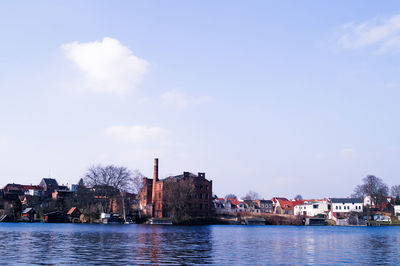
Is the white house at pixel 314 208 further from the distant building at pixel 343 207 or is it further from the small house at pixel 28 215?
the small house at pixel 28 215

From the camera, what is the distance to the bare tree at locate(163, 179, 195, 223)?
11325 centimetres

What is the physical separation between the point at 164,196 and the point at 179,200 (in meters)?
9.50

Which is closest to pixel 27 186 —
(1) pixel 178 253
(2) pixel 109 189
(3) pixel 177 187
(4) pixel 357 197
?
(2) pixel 109 189

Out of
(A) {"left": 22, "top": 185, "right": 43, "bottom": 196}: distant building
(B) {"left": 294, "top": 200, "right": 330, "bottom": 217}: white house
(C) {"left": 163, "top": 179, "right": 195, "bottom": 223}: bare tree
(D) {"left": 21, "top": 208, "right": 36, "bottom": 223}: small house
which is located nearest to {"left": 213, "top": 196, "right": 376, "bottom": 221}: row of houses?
(B) {"left": 294, "top": 200, "right": 330, "bottom": 217}: white house

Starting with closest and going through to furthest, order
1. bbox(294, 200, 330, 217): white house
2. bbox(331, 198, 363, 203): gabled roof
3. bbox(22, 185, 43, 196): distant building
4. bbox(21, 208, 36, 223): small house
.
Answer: bbox(21, 208, 36, 223): small house → bbox(331, 198, 363, 203): gabled roof → bbox(294, 200, 330, 217): white house → bbox(22, 185, 43, 196): distant building

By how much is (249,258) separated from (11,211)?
112545mm

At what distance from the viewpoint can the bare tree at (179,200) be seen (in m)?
113

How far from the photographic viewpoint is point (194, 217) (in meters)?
118

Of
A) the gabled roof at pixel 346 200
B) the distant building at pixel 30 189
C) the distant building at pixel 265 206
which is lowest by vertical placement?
the distant building at pixel 265 206

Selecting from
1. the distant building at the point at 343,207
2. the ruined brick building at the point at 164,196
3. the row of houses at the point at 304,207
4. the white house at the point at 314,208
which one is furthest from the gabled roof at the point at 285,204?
the ruined brick building at the point at 164,196

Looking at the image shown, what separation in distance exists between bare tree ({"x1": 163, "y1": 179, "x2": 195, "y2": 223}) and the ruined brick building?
1.54 metres

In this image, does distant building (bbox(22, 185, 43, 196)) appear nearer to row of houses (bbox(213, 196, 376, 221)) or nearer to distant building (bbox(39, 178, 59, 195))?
distant building (bbox(39, 178, 59, 195))

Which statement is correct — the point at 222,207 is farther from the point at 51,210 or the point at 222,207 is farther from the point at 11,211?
the point at 11,211

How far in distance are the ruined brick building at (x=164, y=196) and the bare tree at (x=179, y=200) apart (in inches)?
60.6
